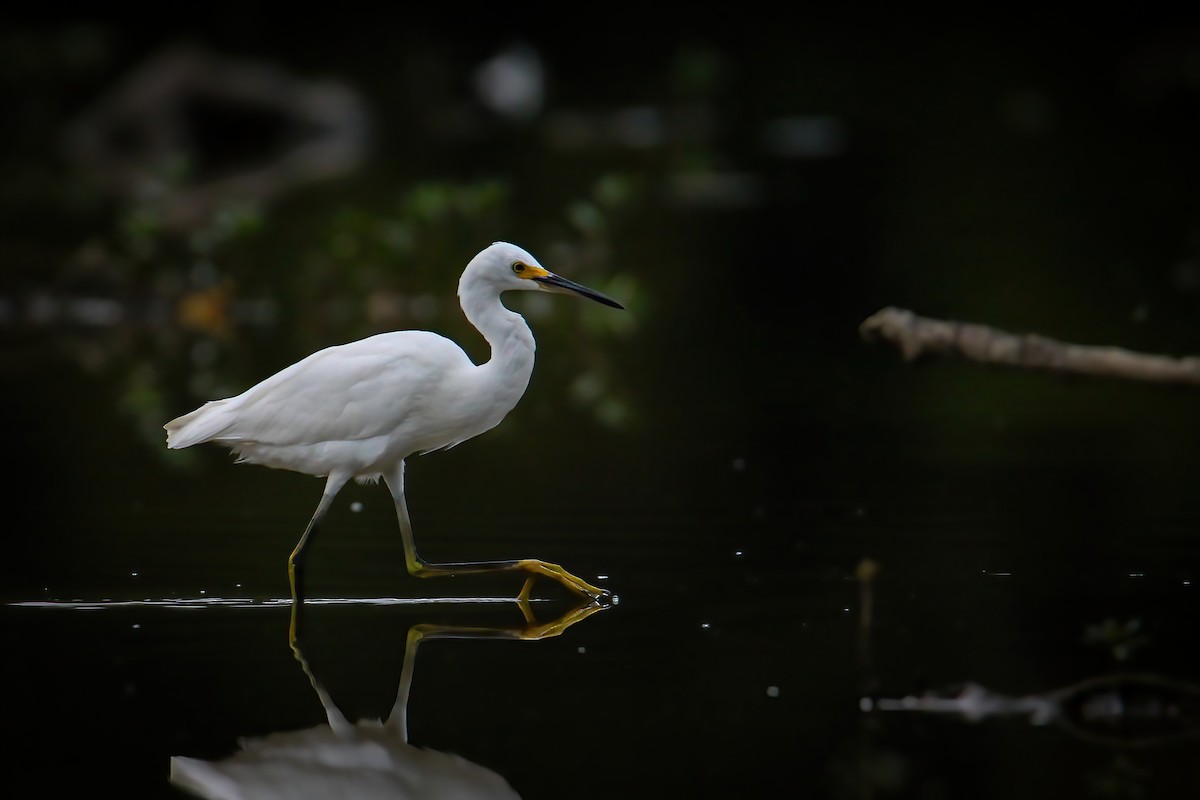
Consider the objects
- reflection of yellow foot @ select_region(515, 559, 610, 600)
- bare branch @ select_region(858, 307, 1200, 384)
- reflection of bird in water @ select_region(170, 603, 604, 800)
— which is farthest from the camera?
reflection of yellow foot @ select_region(515, 559, 610, 600)

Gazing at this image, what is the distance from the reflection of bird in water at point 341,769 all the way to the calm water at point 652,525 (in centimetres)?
3

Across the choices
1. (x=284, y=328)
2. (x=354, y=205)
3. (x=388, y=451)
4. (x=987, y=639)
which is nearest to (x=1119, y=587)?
(x=987, y=639)

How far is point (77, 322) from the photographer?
1436 centimetres

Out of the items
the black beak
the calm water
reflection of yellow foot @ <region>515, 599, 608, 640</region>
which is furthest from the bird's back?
reflection of yellow foot @ <region>515, 599, 608, 640</region>

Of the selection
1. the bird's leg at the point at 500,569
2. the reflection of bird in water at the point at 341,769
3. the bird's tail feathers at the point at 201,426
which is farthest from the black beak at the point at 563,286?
the reflection of bird in water at the point at 341,769

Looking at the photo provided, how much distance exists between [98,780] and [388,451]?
2.15m

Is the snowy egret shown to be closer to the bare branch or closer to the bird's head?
the bird's head

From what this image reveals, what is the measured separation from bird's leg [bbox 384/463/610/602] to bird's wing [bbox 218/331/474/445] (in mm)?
358

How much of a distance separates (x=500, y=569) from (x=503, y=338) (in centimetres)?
79

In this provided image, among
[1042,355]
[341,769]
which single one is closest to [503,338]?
[341,769]

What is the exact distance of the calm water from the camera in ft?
15.8

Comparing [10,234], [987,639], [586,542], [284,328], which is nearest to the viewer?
[987,639]

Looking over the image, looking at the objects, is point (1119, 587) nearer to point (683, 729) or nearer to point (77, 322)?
point (683, 729)

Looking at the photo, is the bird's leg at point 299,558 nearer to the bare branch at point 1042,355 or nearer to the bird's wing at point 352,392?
the bird's wing at point 352,392
